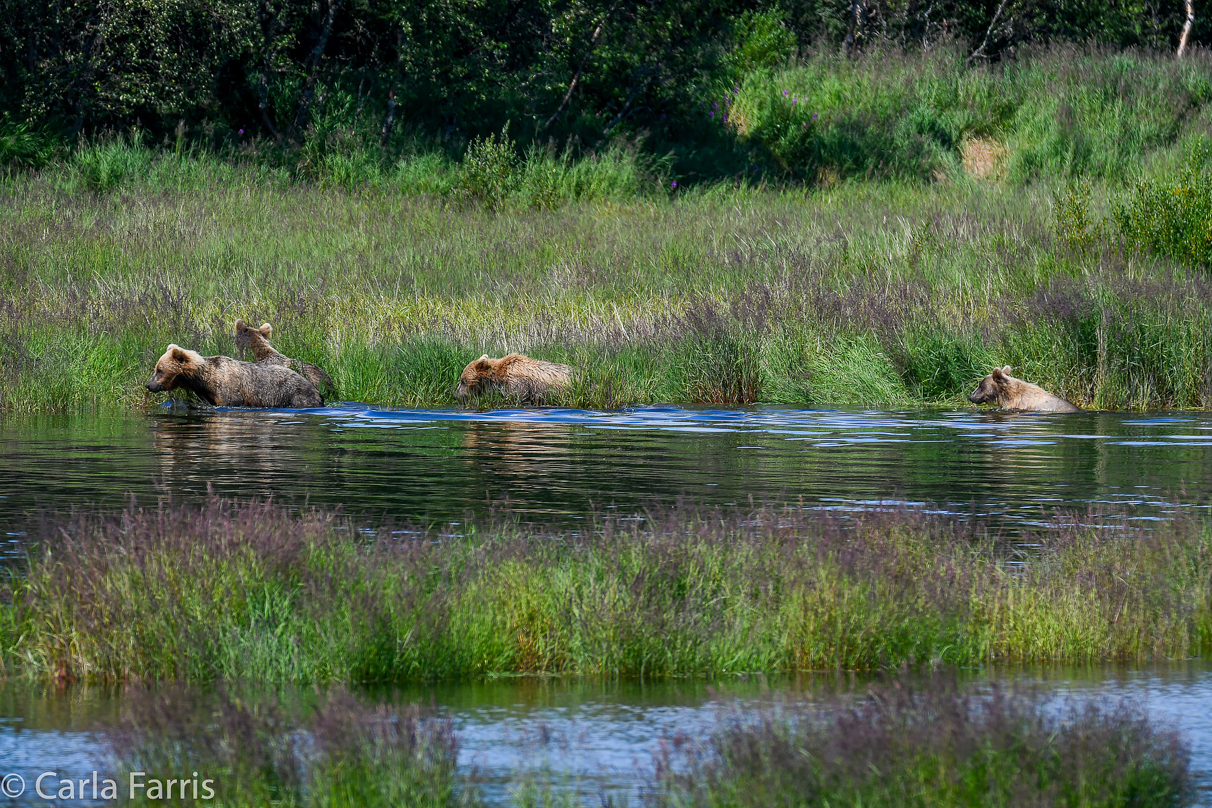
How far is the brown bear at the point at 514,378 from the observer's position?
18281mm

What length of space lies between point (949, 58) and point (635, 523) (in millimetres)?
33669

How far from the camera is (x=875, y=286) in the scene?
70.9 feet

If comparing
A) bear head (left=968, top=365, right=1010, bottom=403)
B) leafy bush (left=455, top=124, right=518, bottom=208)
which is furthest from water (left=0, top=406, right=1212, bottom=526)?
leafy bush (left=455, top=124, right=518, bottom=208)

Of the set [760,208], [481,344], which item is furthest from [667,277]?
[760,208]

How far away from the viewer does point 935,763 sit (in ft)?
15.9

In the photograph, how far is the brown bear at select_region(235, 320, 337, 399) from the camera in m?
18.5

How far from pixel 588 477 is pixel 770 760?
7614mm

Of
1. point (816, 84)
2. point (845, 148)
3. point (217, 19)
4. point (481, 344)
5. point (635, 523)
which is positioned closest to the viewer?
point (635, 523)

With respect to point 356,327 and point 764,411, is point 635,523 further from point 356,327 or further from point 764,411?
point 356,327

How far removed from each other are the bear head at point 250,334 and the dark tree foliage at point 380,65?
43.5ft

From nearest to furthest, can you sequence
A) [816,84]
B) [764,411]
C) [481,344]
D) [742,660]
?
[742,660]
[764,411]
[481,344]
[816,84]

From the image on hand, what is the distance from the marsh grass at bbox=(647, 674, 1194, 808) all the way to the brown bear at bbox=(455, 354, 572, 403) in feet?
43.3

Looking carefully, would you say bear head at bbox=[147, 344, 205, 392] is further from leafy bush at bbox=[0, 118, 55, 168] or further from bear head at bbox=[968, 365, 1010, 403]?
leafy bush at bbox=[0, 118, 55, 168]

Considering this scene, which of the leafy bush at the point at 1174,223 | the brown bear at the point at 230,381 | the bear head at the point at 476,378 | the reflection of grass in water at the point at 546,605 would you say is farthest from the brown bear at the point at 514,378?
the reflection of grass in water at the point at 546,605
